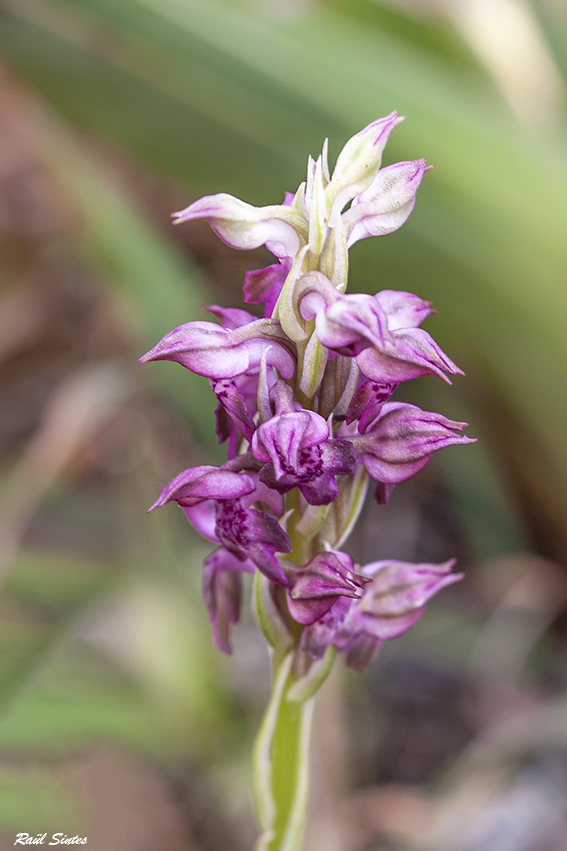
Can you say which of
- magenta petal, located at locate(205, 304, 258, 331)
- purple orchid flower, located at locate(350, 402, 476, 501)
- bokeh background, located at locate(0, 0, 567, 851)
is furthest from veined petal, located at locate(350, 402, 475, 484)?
bokeh background, located at locate(0, 0, 567, 851)

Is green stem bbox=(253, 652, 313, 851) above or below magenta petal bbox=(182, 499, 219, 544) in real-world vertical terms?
below

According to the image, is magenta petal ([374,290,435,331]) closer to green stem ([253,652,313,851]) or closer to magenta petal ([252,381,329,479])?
magenta petal ([252,381,329,479])

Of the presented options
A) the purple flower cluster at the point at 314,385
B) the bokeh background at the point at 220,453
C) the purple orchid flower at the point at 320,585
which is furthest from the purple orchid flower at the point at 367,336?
the bokeh background at the point at 220,453

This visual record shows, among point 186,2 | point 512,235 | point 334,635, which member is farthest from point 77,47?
point 334,635

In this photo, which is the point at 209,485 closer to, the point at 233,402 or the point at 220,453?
the point at 233,402

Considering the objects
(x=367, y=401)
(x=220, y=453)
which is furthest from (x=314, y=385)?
(x=220, y=453)

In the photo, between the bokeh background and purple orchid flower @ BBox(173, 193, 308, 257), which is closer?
purple orchid flower @ BBox(173, 193, 308, 257)

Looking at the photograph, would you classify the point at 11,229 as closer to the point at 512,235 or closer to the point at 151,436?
the point at 151,436
